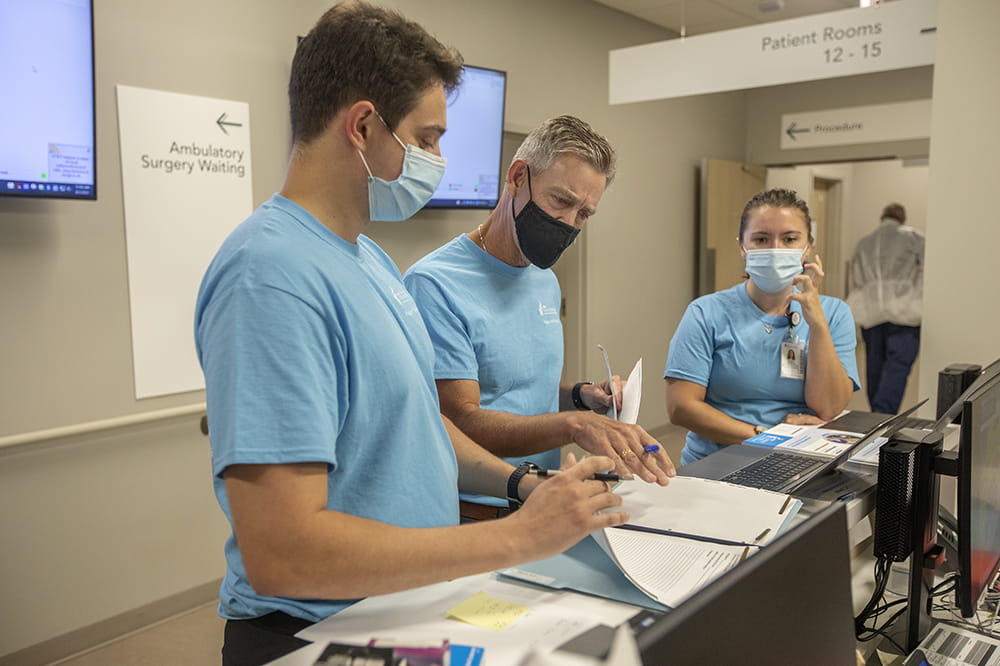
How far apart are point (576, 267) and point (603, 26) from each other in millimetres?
1649

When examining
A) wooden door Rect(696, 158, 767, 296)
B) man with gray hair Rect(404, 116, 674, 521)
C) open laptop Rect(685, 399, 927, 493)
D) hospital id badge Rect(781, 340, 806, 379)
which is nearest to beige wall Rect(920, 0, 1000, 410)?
hospital id badge Rect(781, 340, 806, 379)

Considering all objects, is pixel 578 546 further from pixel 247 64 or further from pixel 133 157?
pixel 247 64

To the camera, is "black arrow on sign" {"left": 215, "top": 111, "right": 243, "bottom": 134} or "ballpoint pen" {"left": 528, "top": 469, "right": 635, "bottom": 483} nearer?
"ballpoint pen" {"left": 528, "top": 469, "right": 635, "bottom": 483}

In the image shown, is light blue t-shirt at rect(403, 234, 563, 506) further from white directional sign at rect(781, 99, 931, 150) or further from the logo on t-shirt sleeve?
white directional sign at rect(781, 99, 931, 150)

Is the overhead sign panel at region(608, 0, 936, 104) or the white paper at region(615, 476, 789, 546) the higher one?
the overhead sign panel at region(608, 0, 936, 104)

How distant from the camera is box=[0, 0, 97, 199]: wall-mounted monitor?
2250 millimetres

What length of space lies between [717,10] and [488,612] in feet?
16.8

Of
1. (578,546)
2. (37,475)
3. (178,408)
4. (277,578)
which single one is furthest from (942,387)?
(37,475)

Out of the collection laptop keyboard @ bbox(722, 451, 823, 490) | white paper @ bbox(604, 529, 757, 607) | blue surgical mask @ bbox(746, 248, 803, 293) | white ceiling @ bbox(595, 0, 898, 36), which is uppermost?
white ceiling @ bbox(595, 0, 898, 36)

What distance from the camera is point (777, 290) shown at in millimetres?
2188

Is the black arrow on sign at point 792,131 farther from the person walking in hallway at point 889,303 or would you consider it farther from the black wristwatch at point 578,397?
the black wristwatch at point 578,397

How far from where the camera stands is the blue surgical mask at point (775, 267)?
2.16 meters

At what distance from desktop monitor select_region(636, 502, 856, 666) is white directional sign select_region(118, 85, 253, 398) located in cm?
265

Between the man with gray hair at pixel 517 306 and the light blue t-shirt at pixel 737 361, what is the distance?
0.43m
